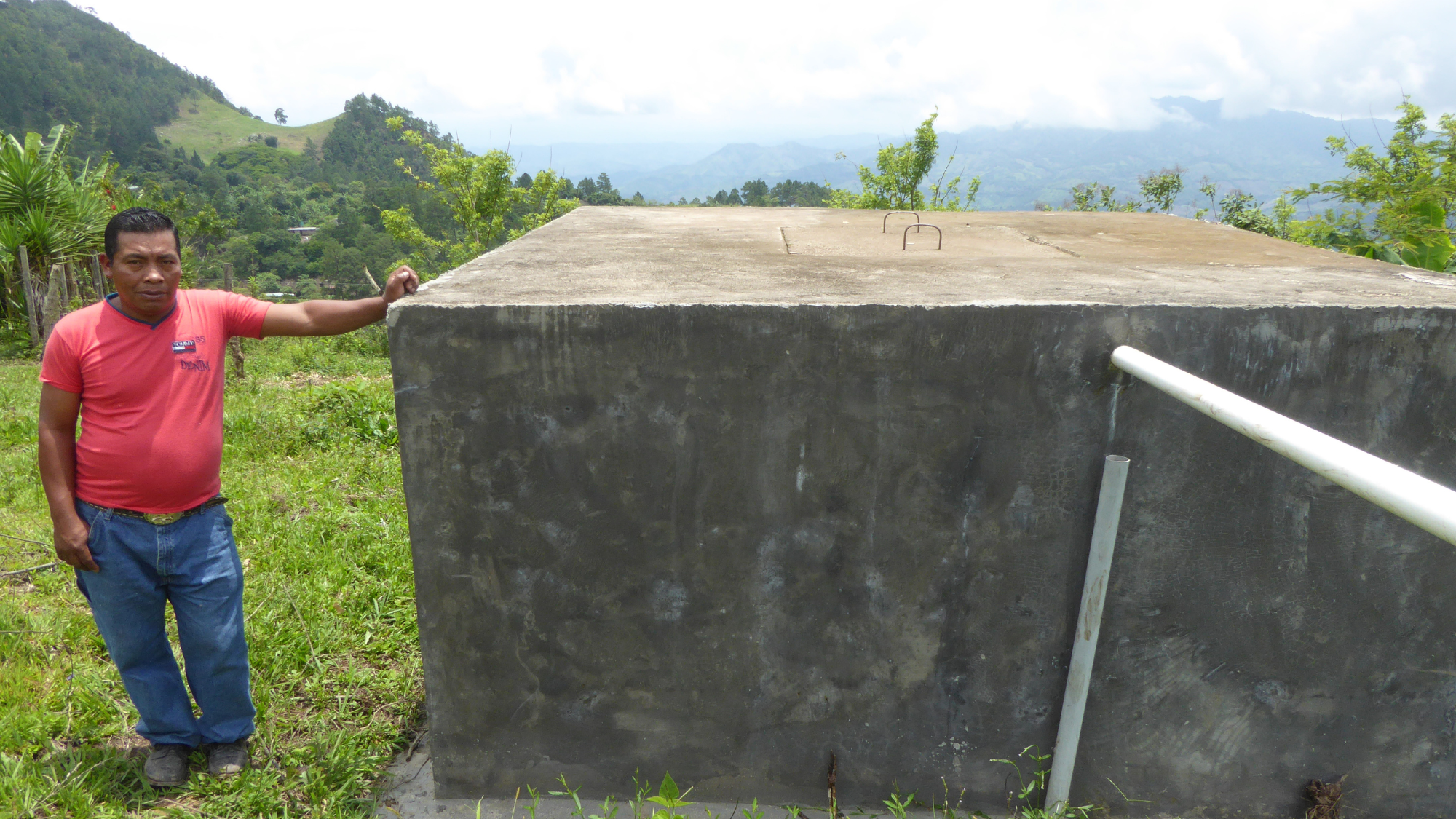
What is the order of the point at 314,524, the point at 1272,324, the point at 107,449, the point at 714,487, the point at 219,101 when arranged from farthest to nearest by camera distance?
the point at 219,101, the point at 314,524, the point at 107,449, the point at 714,487, the point at 1272,324

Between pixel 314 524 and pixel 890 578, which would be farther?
pixel 314 524

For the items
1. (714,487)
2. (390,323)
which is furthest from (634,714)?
(390,323)

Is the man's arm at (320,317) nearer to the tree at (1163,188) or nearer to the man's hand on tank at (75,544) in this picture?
the man's hand on tank at (75,544)

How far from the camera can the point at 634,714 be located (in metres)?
2.22

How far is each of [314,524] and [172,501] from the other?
1977mm

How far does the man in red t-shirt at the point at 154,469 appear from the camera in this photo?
2.19 m

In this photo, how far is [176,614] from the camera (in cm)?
239

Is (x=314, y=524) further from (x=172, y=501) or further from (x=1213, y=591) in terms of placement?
(x=1213, y=591)

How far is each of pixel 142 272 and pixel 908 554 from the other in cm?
207

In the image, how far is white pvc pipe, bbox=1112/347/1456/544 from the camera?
1002 mm

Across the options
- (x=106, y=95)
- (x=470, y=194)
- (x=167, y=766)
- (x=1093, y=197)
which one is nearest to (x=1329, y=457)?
(x=167, y=766)

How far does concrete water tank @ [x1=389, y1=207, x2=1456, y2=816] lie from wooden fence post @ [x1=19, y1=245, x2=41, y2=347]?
36.9 feet

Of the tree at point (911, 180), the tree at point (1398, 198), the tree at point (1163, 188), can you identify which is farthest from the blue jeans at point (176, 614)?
the tree at point (1163, 188)

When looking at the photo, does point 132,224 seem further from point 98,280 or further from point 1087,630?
point 98,280
